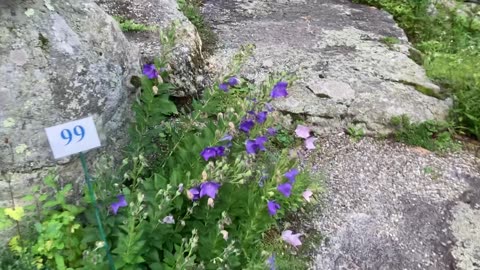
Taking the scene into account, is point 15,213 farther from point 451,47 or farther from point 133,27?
point 451,47

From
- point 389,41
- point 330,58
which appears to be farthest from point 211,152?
point 389,41

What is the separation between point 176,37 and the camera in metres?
3.64

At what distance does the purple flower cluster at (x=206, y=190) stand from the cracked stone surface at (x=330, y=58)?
74.7 inches

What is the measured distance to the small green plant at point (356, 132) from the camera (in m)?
3.86

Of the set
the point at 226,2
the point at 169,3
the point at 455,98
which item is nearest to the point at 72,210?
the point at 169,3

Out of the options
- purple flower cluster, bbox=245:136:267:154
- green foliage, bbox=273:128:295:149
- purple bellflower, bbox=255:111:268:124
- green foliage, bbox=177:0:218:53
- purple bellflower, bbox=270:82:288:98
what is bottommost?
green foliage, bbox=273:128:295:149

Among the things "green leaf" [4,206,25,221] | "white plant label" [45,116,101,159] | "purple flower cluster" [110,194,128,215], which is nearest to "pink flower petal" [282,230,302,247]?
"purple flower cluster" [110,194,128,215]

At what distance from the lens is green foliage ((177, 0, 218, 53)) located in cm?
477

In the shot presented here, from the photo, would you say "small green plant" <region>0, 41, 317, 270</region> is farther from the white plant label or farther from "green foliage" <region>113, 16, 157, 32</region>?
"green foliage" <region>113, 16, 157, 32</region>

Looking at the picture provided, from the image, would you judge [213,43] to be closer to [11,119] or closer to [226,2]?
[226,2]

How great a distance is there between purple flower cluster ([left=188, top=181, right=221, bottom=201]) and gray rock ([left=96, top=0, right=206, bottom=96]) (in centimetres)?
159

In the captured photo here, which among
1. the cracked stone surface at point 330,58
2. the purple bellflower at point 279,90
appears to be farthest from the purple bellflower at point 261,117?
the cracked stone surface at point 330,58

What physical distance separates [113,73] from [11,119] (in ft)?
1.94

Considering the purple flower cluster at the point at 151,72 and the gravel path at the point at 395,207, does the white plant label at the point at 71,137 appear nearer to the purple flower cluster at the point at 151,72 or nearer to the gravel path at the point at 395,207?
the purple flower cluster at the point at 151,72
